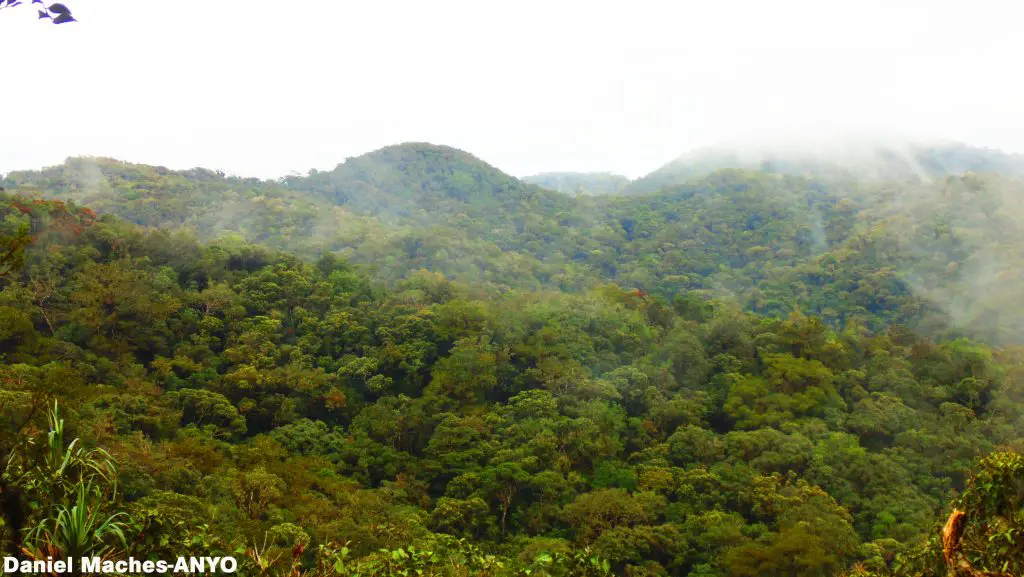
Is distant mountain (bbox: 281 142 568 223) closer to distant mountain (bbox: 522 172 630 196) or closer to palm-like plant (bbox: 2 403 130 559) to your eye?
distant mountain (bbox: 522 172 630 196)

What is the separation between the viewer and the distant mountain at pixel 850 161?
82750 millimetres

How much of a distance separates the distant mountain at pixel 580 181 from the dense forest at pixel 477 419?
62331mm

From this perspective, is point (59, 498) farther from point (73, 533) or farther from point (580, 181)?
point (580, 181)

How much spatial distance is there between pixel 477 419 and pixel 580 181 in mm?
91033

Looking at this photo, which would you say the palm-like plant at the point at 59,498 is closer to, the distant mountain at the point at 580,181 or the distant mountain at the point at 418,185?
the distant mountain at the point at 418,185

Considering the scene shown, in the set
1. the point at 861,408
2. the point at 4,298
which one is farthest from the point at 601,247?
the point at 4,298

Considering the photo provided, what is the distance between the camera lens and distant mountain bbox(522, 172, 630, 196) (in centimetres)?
10053

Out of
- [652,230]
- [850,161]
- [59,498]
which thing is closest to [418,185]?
[652,230]

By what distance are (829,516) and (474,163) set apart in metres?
60.6

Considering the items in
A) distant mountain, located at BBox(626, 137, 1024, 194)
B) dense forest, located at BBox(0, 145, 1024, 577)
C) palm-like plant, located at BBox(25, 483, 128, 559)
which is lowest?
dense forest, located at BBox(0, 145, 1024, 577)

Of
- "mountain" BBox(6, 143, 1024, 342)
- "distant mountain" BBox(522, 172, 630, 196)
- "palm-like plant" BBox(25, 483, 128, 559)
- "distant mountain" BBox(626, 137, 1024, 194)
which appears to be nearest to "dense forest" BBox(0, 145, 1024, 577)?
"palm-like plant" BBox(25, 483, 128, 559)

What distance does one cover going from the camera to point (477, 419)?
20484 millimetres

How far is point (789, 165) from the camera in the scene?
86.5m

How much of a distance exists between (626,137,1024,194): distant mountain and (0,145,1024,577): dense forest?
4669 cm
